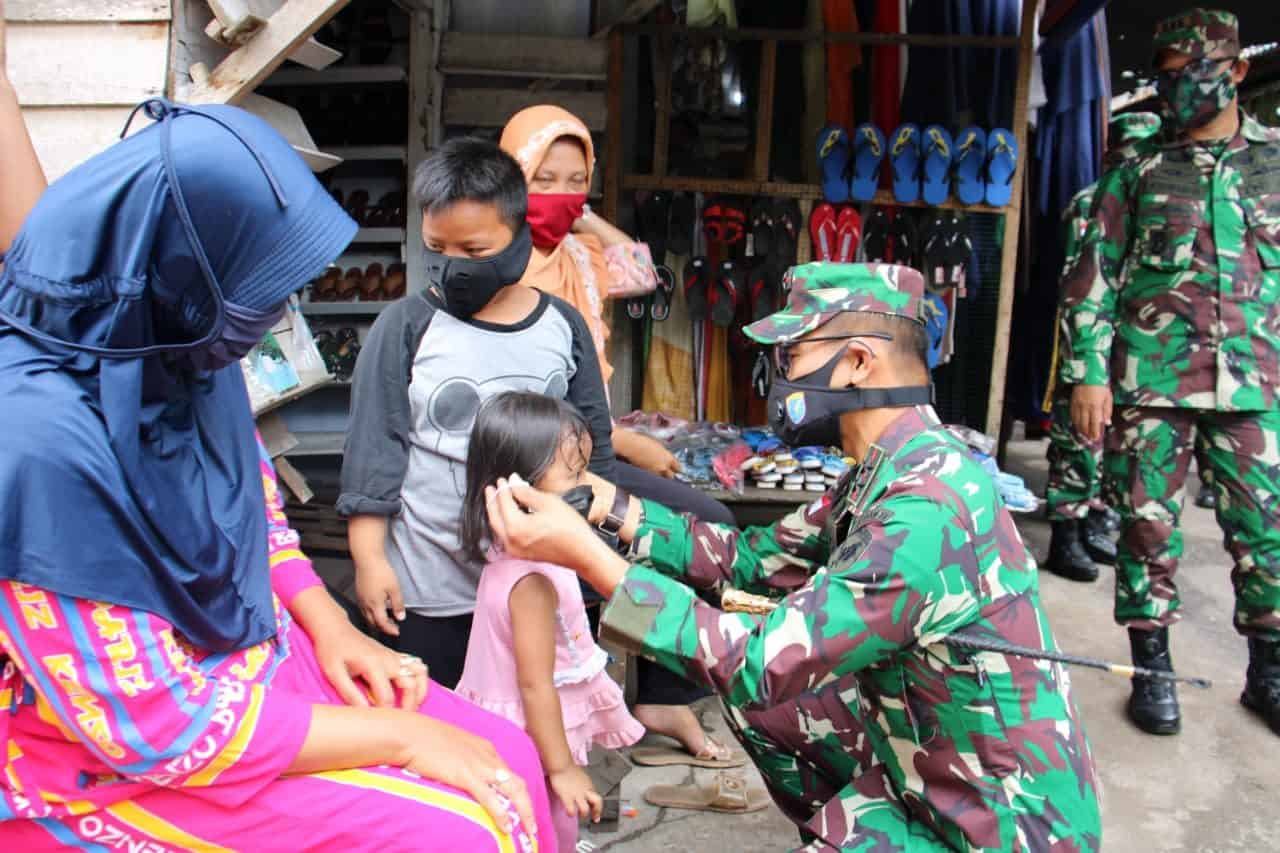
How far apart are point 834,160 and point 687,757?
128 inches

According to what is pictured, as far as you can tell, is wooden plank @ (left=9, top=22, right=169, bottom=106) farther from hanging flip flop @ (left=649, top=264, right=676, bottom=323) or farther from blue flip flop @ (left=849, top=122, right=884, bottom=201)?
blue flip flop @ (left=849, top=122, right=884, bottom=201)

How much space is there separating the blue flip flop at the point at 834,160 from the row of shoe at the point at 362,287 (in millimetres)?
2230

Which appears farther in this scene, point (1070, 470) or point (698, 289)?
point (698, 289)

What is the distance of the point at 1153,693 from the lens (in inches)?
133

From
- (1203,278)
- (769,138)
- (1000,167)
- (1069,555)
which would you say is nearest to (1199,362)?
(1203,278)

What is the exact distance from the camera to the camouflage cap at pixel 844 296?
178cm

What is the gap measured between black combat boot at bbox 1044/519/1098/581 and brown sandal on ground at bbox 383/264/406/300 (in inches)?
139

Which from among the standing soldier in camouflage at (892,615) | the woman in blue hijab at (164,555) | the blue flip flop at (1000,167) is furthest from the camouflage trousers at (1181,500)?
the woman in blue hijab at (164,555)

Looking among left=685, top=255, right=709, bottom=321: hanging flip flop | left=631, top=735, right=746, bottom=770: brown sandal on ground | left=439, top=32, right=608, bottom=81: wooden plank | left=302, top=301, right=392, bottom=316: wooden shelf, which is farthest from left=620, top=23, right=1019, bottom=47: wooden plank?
left=631, top=735, right=746, bottom=770: brown sandal on ground

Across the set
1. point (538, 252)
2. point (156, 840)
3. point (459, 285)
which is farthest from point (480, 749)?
point (538, 252)

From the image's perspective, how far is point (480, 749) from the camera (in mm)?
1557

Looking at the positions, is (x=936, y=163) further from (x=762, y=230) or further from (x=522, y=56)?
(x=522, y=56)

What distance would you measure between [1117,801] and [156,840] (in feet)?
8.95

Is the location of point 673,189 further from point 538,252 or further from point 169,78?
point 169,78
